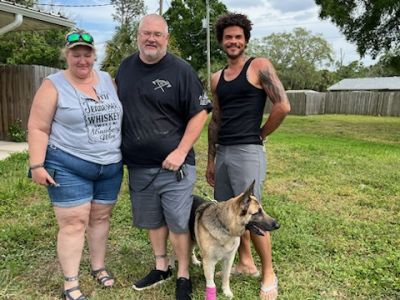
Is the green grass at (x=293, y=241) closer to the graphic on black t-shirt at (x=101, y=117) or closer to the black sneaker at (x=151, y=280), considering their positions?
the black sneaker at (x=151, y=280)

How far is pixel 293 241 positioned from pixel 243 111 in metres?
1.73

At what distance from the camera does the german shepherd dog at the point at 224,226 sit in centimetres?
304

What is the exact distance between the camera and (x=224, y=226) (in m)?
3.15

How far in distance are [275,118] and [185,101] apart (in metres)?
0.74

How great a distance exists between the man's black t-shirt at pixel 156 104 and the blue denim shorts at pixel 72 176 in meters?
0.27

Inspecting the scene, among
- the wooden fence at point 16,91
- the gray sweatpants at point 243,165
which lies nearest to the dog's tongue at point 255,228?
the gray sweatpants at point 243,165

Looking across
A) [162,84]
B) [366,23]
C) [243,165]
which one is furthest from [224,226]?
[366,23]

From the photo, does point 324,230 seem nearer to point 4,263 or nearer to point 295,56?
point 4,263

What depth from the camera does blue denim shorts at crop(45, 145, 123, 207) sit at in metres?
2.99

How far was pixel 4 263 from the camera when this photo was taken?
3.83 m

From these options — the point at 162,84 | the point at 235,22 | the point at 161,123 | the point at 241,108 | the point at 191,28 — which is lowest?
the point at 161,123

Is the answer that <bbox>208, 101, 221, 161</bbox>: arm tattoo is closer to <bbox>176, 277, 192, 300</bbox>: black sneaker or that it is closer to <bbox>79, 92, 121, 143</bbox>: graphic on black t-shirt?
<bbox>79, 92, 121, 143</bbox>: graphic on black t-shirt

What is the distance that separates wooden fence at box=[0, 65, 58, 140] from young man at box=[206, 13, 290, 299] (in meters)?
7.80

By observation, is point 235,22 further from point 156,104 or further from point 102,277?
point 102,277
